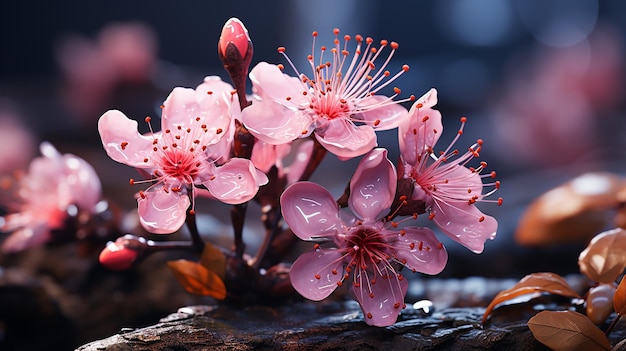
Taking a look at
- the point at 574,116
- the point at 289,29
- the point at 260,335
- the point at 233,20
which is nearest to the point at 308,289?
the point at 260,335

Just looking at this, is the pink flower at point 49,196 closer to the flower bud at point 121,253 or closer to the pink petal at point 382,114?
the flower bud at point 121,253

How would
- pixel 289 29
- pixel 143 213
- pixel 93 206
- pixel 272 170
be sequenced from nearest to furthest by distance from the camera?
1. pixel 143 213
2. pixel 272 170
3. pixel 93 206
4. pixel 289 29

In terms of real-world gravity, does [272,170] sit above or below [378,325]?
above

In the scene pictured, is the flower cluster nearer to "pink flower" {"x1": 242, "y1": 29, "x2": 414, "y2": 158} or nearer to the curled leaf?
"pink flower" {"x1": 242, "y1": 29, "x2": 414, "y2": 158}

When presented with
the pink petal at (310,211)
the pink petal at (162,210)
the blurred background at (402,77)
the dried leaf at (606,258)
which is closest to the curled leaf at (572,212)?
the blurred background at (402,77)

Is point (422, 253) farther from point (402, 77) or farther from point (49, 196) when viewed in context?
point (402, 77)

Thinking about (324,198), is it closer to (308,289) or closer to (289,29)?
(308,289)

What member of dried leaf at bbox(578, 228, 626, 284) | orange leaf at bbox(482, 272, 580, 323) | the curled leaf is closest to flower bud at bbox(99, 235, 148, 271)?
orange leaf at bbox(482, 272, 580, 323)
